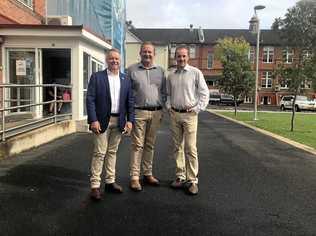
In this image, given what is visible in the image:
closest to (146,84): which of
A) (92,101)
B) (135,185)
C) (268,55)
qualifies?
(92,101)

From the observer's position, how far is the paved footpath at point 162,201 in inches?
180

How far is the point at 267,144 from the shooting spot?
39.4 ft

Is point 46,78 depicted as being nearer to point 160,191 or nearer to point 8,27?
point 8,27

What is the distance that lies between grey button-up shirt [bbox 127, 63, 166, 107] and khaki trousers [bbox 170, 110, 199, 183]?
0.36 m

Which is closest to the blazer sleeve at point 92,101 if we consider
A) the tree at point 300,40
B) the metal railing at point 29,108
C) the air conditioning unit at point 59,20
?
the metal railing at point 29,108

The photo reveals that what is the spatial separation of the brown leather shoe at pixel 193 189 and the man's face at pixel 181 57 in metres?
1.58

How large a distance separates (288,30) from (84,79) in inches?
307

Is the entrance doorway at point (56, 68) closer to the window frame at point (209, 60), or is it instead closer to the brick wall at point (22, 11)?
the brick wall at point (22, 11)

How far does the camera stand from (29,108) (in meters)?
12.0

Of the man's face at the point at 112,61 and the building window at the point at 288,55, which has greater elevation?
the building window at the point at 288,55

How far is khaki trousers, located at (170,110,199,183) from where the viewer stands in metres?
6.07

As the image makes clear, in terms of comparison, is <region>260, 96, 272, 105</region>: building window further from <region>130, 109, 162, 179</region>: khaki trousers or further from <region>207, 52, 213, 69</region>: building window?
<region>130, 109, 162, 179</region>: khaki trousers

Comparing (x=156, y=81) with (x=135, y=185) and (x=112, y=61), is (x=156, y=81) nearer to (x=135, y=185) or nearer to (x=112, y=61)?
(x=112, y=61)

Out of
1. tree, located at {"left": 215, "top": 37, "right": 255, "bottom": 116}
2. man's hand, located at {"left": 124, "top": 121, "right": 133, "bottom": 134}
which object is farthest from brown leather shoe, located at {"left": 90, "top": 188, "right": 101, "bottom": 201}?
tree, located at {"left": 215, "top": 37, "right": 255, "bottom": 116}
